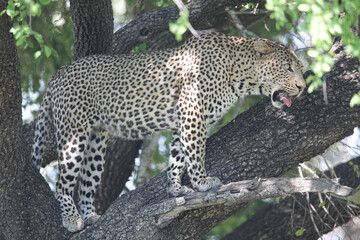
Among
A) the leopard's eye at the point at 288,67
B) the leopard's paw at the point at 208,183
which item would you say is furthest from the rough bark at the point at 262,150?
the leopard's eye at the point at 288,67

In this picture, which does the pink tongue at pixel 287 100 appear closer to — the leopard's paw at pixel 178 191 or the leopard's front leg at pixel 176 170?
the leopard's front leg at pixel 176 170

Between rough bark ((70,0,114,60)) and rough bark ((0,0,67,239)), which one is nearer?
rough bark ((0,0,67,239))

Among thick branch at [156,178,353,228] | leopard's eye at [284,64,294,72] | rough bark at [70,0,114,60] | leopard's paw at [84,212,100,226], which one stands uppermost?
rough bark at [70,0,114,60]

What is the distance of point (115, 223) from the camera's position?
281 inches

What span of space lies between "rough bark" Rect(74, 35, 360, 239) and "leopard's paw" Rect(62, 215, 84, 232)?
0.18 meters

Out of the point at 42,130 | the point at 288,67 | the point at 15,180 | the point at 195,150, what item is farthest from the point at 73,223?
the point at 288,67

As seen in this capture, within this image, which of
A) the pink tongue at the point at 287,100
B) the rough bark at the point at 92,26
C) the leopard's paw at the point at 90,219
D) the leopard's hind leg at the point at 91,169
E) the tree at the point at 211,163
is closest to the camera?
the tree at the point at 211,163

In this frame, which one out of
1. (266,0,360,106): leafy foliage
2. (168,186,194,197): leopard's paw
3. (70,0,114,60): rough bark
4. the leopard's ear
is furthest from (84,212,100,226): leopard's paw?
(266,0,360,106): leafy foliage

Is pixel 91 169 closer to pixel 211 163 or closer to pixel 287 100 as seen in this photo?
pixel 211 163

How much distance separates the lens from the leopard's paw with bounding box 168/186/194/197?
721 cm

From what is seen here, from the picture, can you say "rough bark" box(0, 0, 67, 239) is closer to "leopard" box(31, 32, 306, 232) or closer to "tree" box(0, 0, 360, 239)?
"tree" box(0, 0, 360, 239)

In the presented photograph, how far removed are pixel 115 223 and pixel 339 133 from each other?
2836mm

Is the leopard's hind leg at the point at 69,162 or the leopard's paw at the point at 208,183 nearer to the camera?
the leopard's paw at the point at 208,183

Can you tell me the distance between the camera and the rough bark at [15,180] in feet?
21.5
